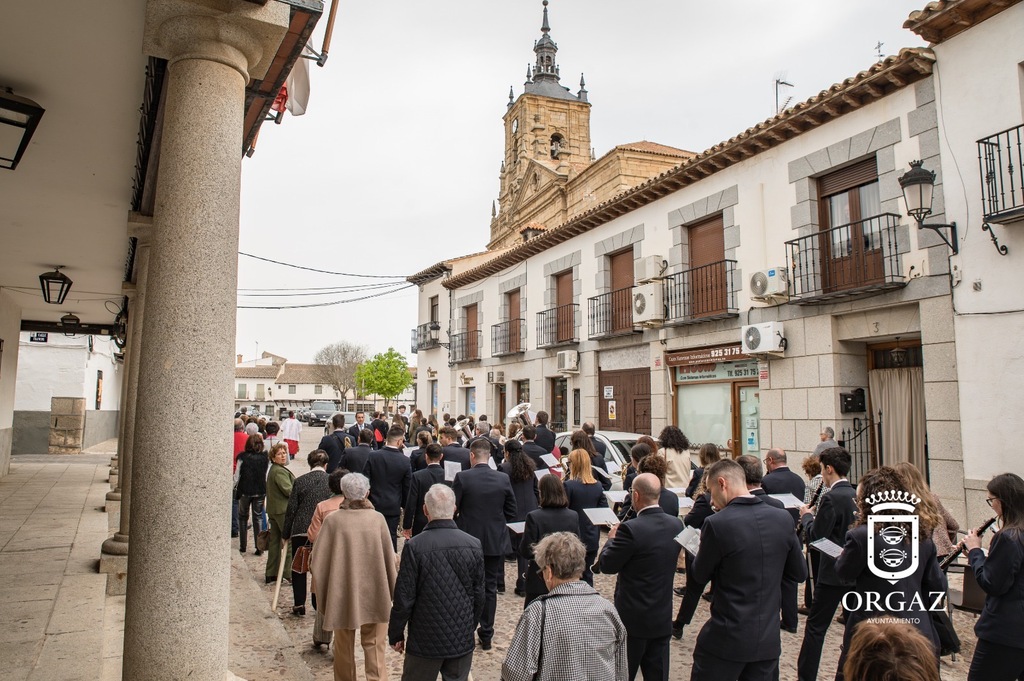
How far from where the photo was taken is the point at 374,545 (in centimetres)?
452

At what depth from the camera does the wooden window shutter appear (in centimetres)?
993

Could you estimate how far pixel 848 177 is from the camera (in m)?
10.3

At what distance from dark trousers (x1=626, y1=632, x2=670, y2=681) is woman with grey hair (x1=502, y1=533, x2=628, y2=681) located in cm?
115

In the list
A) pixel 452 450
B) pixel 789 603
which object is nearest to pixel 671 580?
pixel 789 603

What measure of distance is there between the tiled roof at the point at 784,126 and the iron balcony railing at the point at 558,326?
2.08m

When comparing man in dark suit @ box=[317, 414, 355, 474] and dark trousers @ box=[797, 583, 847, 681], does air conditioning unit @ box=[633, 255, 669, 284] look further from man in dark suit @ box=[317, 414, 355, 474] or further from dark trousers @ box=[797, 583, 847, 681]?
dark trousers @ box=[797, 583, 847, 681]

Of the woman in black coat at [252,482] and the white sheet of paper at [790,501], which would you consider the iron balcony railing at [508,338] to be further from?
the white sheet of paper at [790,501]

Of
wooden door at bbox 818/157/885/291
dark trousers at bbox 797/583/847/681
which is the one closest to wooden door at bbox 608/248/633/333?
wooden door at bbox 818/157/885/291

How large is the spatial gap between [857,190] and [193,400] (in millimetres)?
10155

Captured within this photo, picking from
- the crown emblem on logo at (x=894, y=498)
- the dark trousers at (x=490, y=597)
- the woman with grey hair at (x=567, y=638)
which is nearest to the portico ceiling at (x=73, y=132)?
the woman with grey hair at (x=567, y=638)

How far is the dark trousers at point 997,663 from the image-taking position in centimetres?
340

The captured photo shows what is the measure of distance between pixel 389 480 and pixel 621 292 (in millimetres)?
9234

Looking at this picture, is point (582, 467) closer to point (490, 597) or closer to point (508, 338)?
point (490, 597)

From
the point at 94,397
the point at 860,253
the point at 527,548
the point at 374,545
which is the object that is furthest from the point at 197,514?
the point at 94,397
